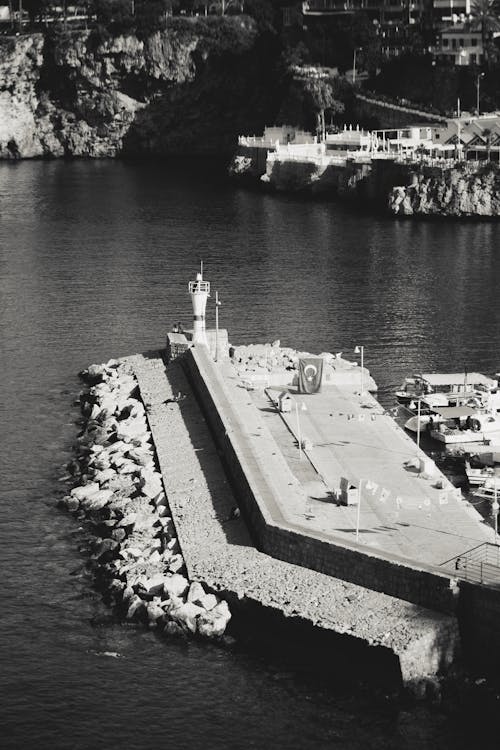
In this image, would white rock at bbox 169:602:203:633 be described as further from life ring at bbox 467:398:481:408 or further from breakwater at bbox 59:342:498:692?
life ring at bbox 467:398:481:408

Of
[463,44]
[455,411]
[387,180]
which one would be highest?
[463,44]

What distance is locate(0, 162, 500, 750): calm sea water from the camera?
3528 cm

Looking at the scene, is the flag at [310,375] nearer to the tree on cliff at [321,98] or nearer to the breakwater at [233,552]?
the breakwater at [233,552]

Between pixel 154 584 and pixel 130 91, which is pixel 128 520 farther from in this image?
pixel 130 91

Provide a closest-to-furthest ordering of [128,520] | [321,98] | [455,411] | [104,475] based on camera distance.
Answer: [128,520]
[104,475]
[455,411]
[321,98]

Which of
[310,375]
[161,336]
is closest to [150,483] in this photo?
[310,375]

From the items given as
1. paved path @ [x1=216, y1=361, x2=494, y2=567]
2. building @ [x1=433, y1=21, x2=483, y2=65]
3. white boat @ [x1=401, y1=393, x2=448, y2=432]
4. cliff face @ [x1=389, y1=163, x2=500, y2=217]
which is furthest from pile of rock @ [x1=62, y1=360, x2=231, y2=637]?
building @ [x1=433, y1=21, x2=483, y2=65]

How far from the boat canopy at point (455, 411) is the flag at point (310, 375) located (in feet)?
15.5

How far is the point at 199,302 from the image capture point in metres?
64.4

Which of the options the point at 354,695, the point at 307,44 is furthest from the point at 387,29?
the point at 354,695

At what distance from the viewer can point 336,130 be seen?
479 ft

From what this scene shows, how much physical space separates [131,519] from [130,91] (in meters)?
137

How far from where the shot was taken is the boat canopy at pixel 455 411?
58.4m

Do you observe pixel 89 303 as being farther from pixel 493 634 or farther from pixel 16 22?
pixel 16 22
